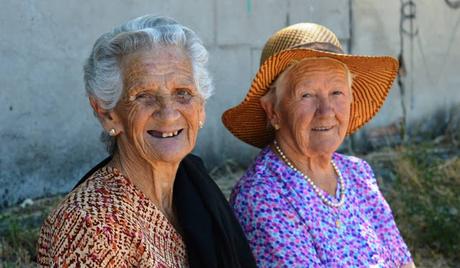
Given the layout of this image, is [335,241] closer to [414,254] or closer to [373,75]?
[373,75]

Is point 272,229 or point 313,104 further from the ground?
point 313,104

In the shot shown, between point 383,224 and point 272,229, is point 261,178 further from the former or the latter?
point 383,224

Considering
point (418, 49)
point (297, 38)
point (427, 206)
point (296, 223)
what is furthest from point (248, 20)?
point (296, 223)

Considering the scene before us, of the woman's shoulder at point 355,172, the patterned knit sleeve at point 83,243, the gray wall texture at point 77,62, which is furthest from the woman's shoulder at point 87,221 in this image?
the gray wall texture at point 77,62

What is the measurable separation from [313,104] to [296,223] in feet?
1.47

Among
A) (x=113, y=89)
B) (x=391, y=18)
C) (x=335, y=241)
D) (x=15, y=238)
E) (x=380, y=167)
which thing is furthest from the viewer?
(x=391, y=18)

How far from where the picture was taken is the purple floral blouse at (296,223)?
9.40 ft

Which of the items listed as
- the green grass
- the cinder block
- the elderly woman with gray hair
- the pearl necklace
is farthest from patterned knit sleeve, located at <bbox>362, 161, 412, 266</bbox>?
the cinder block

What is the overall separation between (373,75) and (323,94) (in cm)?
36

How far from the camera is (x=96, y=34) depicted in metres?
5.17

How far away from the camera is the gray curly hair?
2.42 m

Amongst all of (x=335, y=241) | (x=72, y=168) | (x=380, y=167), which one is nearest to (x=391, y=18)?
(x=380, y=167)

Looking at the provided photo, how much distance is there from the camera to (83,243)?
7.38 feet

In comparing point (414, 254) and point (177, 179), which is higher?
point (177, 179)
